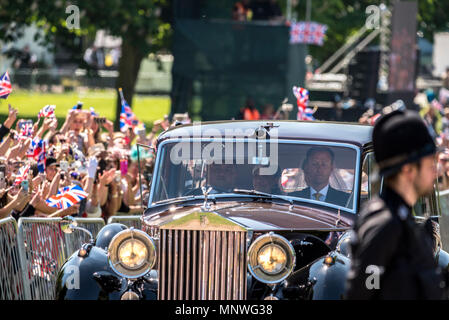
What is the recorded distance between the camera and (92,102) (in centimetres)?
4369

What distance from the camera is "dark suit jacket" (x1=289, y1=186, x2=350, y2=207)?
754 cm

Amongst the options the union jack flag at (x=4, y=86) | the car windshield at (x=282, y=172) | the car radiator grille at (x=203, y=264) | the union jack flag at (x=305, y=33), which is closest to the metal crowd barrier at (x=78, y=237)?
the car windshield at (x=282, y=172)

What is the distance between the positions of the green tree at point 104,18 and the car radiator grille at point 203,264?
15.9 m

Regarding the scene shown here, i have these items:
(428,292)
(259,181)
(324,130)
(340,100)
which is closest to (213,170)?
(259,181)

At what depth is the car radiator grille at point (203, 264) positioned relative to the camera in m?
6.62

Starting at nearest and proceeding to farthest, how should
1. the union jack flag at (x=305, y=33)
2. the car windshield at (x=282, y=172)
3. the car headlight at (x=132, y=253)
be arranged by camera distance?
the car headlight at (x=132, y=253)
the car windshield at (x=282, y=172)
the union jack flag at (x=305, y=33)

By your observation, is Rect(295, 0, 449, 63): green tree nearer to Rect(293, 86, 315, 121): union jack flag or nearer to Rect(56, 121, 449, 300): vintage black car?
Rect(293, 86, 315, 121): union jack flag

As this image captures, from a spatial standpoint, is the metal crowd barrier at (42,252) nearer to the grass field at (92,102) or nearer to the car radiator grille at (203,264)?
the car radiator grille at (203,264)

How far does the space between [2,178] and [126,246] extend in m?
2.61

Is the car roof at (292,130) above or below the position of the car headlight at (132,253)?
above

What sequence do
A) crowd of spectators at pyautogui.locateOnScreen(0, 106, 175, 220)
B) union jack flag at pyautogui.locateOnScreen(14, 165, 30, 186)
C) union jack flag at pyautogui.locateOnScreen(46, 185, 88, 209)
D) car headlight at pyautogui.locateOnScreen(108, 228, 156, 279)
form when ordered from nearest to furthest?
1. car headlight at pyautogui.locateOnScreen(108, 228, 156, 279)
2. union jack flag at pyautogui.locateOnScreen(46, 185, 88, 209)
3. union jack flag at pyautogui.locateOnScreen(14, 165, 30, 186)
4. crowd of spectators at pyautogui.locateOnScreen(0, 106, 175, 220)

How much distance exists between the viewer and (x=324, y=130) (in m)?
7.98

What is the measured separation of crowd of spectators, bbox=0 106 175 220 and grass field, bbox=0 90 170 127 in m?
22.5

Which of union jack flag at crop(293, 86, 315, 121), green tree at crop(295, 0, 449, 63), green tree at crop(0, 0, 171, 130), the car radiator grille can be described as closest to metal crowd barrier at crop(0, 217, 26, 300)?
the car radiator grille
